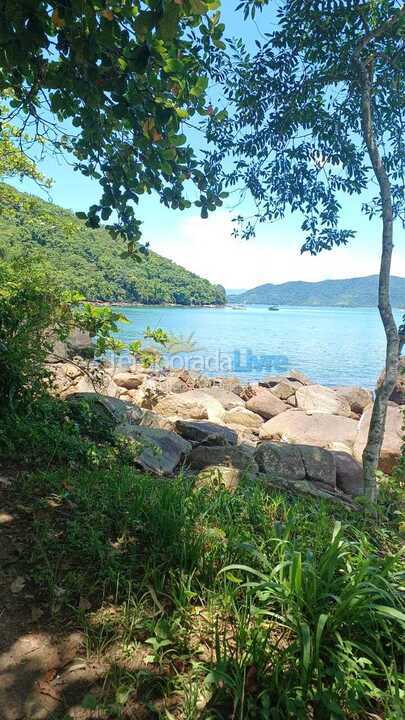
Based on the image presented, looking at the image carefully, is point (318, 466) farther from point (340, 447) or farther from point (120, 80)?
point (120, 80)

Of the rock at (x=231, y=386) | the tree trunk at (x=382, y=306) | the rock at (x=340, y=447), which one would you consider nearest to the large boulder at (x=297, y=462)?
the tree trunk at (x=382, y=306)

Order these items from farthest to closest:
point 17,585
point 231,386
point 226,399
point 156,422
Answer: point 231,386
point 226,399
point 156,422
point 17,585

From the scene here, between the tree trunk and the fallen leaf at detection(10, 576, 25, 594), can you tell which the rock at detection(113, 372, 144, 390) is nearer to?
the tree trunk

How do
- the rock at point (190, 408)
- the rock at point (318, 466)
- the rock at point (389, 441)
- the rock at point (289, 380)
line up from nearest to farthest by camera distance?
the rock at point (318, 466) < the rock at point (389, 441) < the rock at point (190, 408) < the rock at point (289, 380)

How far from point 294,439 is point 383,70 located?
23.3ft

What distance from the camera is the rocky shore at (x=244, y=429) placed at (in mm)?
5141

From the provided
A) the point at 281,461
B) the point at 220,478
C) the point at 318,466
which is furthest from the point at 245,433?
the point at 220,478

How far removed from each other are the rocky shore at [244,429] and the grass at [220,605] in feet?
3.99

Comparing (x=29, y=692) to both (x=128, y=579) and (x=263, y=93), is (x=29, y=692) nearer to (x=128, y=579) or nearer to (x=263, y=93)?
(x=128, y=579)

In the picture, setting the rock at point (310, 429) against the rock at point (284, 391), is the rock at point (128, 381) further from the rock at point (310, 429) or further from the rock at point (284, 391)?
the rock at point (310, 429)

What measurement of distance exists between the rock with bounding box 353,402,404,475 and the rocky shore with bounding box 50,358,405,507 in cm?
2

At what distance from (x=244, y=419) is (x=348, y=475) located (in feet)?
17.1

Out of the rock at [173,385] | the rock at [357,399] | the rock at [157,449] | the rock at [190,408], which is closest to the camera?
the rock at [157,449]

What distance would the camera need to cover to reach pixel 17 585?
2.21 metres
